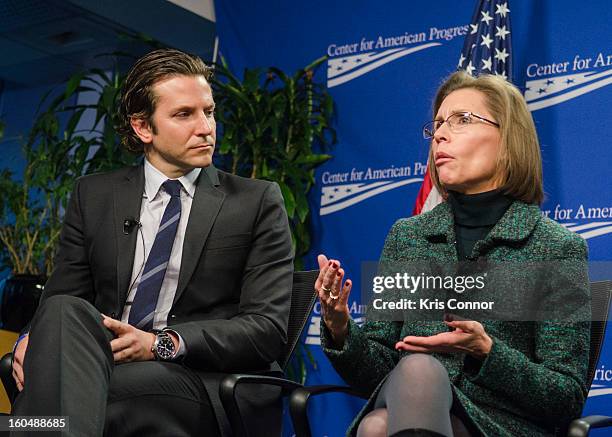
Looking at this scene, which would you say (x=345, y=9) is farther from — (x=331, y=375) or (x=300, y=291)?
(x=300, y=291)

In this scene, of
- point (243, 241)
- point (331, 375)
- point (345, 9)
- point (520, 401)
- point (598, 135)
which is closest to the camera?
point (520, 401)

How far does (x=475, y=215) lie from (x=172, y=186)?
0.97 meters

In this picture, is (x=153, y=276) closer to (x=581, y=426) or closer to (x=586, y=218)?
(x=581, y=426)

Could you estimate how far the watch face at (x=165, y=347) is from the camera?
2227 millimetres

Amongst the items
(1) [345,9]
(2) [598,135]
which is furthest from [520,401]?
(1) [345,9]

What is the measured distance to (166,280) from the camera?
2.51 m

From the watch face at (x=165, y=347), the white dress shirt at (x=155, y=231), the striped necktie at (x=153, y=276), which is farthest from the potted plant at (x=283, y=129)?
the watch face at (x=165, y=347)

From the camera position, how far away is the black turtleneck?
2273 mm

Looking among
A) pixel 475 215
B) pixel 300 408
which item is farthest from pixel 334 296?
pixel 475 215

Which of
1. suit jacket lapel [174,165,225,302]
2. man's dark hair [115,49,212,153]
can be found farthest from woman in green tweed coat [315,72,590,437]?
man's dark hair [115,49,212,153]

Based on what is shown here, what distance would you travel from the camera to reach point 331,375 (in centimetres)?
464

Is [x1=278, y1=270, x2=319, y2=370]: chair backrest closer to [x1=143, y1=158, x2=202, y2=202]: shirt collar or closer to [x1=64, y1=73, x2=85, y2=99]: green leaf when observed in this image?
[x1=143, y1=158, x2=202, y2=202]: shirt collar

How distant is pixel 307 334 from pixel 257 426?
249cm

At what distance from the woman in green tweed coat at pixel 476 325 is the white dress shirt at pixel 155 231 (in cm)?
58
